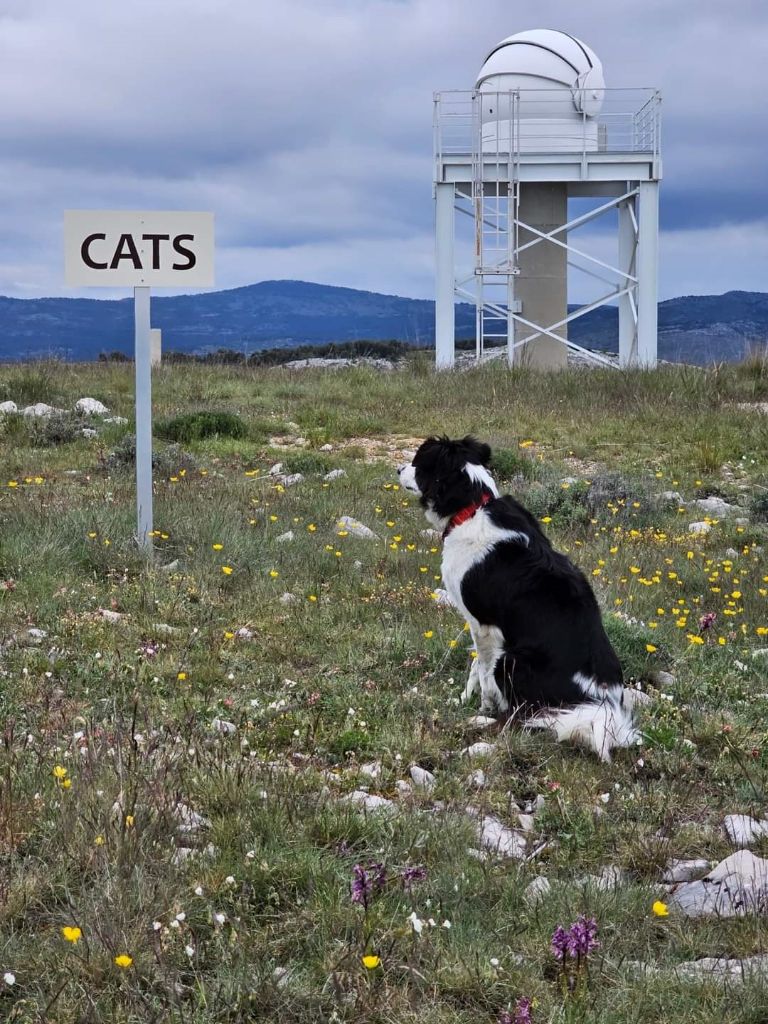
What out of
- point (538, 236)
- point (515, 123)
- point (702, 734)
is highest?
point (515, 123)

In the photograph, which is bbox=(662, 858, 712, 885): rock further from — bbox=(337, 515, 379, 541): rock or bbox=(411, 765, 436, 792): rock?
bbox=(337, 515, 379, 541): rock

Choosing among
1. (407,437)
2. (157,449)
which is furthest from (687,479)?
(157,449)

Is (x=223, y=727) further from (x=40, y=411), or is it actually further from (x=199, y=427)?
(x=40, y=411)

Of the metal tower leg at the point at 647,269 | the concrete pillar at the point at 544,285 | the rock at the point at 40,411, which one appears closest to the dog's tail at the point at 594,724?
the rock at the point at 40,411

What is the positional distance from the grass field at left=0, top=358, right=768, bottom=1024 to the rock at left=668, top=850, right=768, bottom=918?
8 cm

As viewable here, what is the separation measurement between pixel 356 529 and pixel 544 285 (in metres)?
21.7

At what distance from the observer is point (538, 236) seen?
27469 mm

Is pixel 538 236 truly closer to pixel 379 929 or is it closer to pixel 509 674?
pixel 509 674

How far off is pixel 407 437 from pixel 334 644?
851 centimetres

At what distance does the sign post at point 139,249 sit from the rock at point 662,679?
3.52 metres

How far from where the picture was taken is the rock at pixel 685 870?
11.2 ft

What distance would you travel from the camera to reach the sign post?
6859 mm

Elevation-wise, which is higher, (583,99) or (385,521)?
(583,99)

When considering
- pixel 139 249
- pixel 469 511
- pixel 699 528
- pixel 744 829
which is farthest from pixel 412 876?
pixel 699 528
